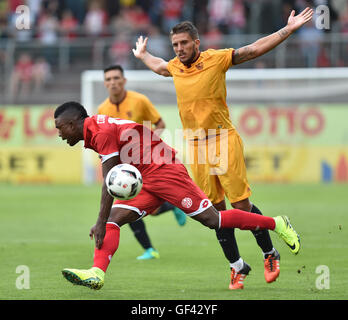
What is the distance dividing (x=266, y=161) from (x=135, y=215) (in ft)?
49.4

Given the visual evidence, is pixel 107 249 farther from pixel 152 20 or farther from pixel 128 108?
pixel 152 20

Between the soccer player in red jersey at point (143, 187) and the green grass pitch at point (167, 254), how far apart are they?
608 millimetres

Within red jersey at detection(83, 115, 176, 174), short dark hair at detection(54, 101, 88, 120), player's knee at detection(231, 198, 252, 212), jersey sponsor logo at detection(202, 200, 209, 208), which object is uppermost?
short dark hair at detection(54, 101, 88, 120)

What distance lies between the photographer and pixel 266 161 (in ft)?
74.8

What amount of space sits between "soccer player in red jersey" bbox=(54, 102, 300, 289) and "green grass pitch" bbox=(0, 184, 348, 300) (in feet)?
1.99

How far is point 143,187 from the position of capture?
318 inches

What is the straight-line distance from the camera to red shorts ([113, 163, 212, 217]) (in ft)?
25.9

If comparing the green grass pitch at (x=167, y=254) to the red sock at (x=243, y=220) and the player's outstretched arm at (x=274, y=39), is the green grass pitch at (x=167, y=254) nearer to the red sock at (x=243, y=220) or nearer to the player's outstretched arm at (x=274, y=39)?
the red sock at (x=243, y=220)

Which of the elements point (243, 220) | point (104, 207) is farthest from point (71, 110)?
point (243, 220)

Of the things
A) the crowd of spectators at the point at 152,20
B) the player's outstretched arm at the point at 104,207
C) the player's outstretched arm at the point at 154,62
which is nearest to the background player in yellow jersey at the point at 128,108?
the player's outstretched arm at the point at 154,62

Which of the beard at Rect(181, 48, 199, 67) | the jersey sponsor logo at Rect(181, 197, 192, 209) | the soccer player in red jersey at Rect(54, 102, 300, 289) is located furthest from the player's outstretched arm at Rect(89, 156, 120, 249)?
the beard at Rect(181, 48, 199, 67)

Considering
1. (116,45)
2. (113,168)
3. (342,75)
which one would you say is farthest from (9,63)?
(113,168)

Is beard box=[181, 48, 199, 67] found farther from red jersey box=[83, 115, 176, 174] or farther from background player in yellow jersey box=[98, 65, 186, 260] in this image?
background player in yellow jersey box=[98, 65, 186, 260]
